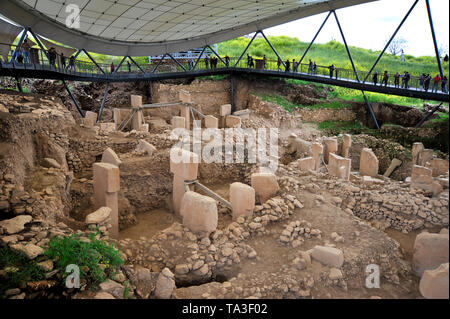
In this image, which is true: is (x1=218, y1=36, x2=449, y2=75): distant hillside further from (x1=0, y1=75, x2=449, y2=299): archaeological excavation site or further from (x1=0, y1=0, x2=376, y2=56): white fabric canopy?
(x1=0, y1=0, x2=376, y2=56): white fabric canopy

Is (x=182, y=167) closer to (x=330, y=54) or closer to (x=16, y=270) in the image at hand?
(x=16, y=270)

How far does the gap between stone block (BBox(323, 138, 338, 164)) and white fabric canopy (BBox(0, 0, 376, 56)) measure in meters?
7.31

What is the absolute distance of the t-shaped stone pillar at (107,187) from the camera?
737 centimetres

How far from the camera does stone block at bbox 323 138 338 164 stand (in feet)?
35.2

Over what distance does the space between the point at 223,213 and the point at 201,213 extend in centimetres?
195

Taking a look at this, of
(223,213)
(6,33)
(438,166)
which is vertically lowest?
(223,213)

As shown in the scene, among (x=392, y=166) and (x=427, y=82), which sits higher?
(x=427, y=82)

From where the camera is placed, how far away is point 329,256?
4840 millimetres

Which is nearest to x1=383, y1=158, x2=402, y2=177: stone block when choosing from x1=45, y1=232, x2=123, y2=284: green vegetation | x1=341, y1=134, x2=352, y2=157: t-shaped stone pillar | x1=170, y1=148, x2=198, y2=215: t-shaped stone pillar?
x1=341, y1=134, x2=352, y2=157: t-shaped stone pillar

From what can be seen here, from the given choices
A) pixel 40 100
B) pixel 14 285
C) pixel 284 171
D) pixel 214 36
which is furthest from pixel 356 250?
pixel 214 36

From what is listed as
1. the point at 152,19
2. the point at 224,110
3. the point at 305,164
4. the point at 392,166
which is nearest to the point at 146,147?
the point at 305,164

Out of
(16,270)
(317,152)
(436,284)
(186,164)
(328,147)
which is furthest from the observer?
(317,152)

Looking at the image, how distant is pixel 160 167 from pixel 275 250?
5.76 meters

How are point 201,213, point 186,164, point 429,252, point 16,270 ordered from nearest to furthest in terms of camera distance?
point 429,252 < point 16,270 < point 201,213 < point 186,164
